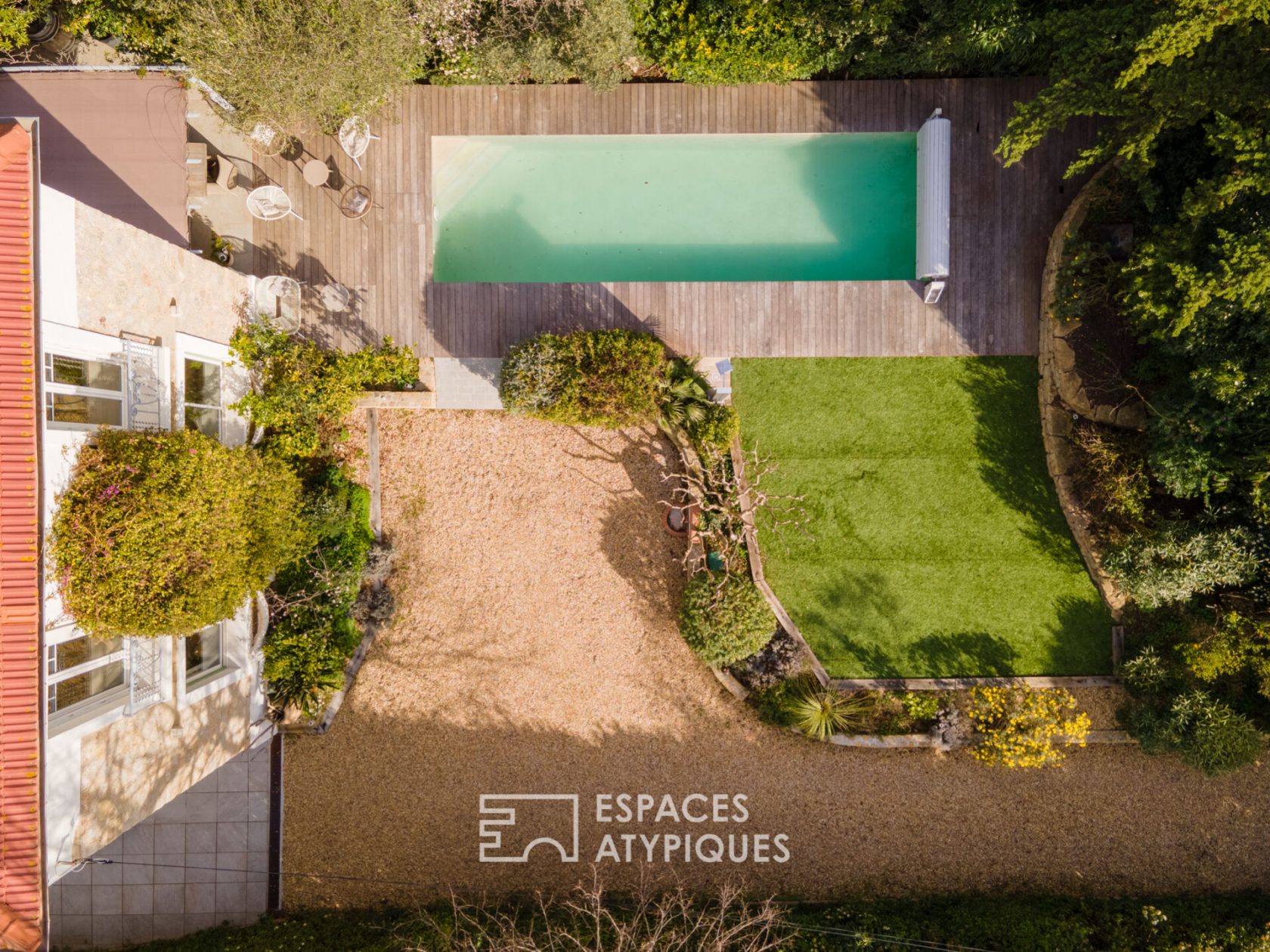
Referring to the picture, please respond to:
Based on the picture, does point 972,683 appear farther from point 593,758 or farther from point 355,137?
point 355,137

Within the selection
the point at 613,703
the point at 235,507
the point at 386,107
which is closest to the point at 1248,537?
the point at 613,703

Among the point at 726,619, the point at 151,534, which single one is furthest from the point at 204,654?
the point at 726,619

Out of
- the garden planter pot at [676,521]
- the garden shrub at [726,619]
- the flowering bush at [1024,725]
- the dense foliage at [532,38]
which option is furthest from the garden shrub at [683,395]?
the flowering bush at [1024,725]

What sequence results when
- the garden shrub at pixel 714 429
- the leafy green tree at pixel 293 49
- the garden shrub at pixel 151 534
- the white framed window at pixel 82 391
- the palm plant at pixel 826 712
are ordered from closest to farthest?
the garden shrub at pixel 151 534 < the white framed window at pixel 82 391 < the leafy green tree at pixel 293 49 < the garden shrub at pixel 714 429 < the palm plant at pixel 826 712

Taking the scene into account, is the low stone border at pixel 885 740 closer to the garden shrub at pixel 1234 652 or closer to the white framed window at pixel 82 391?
the garden shrub at pixel 1234 652

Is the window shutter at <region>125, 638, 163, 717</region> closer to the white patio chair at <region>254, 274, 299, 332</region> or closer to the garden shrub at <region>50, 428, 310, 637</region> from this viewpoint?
the garden shrub at <region>50, 428, 310, 637</region>

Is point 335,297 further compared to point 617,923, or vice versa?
point 335,297
